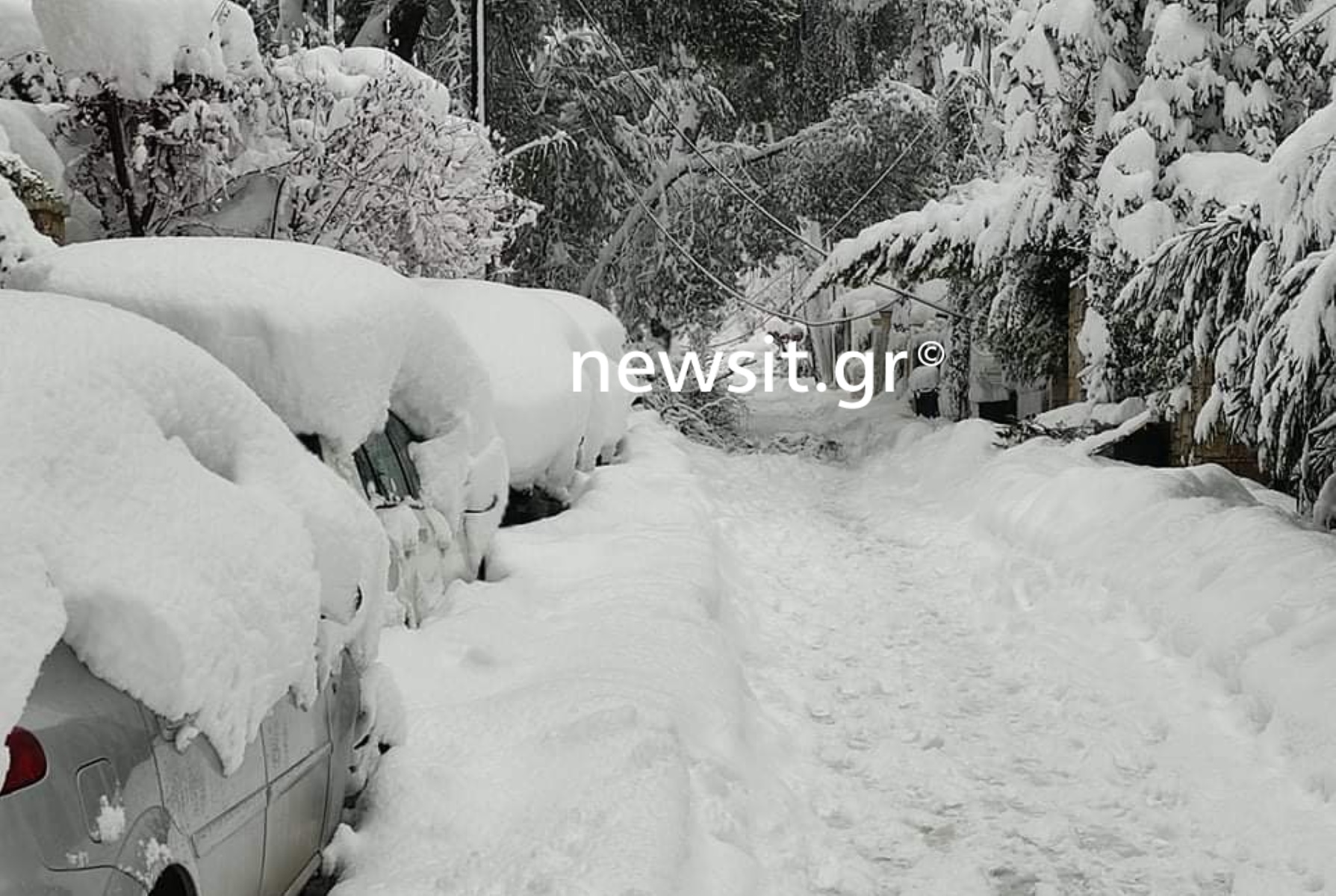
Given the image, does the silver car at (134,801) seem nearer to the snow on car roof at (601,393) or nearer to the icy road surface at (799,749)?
the icy road surface at (799,749)

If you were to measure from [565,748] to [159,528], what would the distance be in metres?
2.29

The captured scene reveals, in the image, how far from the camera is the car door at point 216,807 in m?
2.81

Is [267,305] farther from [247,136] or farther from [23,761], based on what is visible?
[247,136]

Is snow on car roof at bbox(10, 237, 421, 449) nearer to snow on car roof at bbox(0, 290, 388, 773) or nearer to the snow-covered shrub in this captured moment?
snow on car roof at bbox(0, 290, 388, 773)

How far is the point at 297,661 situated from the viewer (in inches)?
132

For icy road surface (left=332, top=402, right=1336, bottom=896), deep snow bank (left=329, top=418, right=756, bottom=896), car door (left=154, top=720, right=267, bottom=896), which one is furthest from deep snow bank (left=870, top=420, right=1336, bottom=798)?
car door (left=154, top=720, right=267, bottom=896)

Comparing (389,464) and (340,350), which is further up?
(340,350)

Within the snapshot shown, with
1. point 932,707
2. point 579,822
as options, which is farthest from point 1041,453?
point 579,822

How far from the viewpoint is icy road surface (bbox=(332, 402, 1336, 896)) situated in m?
4.32

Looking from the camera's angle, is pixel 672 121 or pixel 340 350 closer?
pixel 340 350

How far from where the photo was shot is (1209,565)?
306 inches

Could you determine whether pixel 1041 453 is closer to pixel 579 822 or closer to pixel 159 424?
pixel 579 822

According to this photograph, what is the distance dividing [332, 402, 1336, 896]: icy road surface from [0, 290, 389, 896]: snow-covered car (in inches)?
31.0

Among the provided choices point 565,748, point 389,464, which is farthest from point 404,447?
point 565,748
